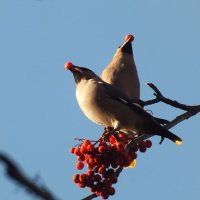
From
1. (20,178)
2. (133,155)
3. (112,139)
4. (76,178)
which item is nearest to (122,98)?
(112,139)

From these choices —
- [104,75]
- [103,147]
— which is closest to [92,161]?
[103,147]

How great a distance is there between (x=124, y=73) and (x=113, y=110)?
1334 mm

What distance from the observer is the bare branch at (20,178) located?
0.31m

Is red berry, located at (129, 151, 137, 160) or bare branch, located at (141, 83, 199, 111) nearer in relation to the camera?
bare branch, located at (141, 83, 199, 111)

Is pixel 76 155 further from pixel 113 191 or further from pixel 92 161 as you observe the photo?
pixel 113 191

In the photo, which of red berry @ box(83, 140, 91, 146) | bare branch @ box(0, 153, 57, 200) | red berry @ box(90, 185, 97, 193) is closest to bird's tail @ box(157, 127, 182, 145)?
red berry @ box(83, 140, 91, 146)

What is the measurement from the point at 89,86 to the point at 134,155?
52.8 inches

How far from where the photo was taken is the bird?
4012 millimetres

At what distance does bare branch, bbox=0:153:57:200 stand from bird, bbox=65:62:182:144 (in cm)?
348

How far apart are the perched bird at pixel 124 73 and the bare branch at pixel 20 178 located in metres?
4.69

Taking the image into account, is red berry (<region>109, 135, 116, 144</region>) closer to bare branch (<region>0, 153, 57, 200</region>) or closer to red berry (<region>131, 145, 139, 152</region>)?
red berry (<region>131, 145, 139, 152</region>)

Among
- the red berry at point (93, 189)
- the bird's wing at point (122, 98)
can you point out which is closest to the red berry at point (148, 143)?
the bird's wing at point (122, 98)

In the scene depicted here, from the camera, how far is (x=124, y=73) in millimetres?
5469

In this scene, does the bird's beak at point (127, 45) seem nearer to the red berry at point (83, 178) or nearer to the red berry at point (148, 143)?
the red berry at point (148, 143)
